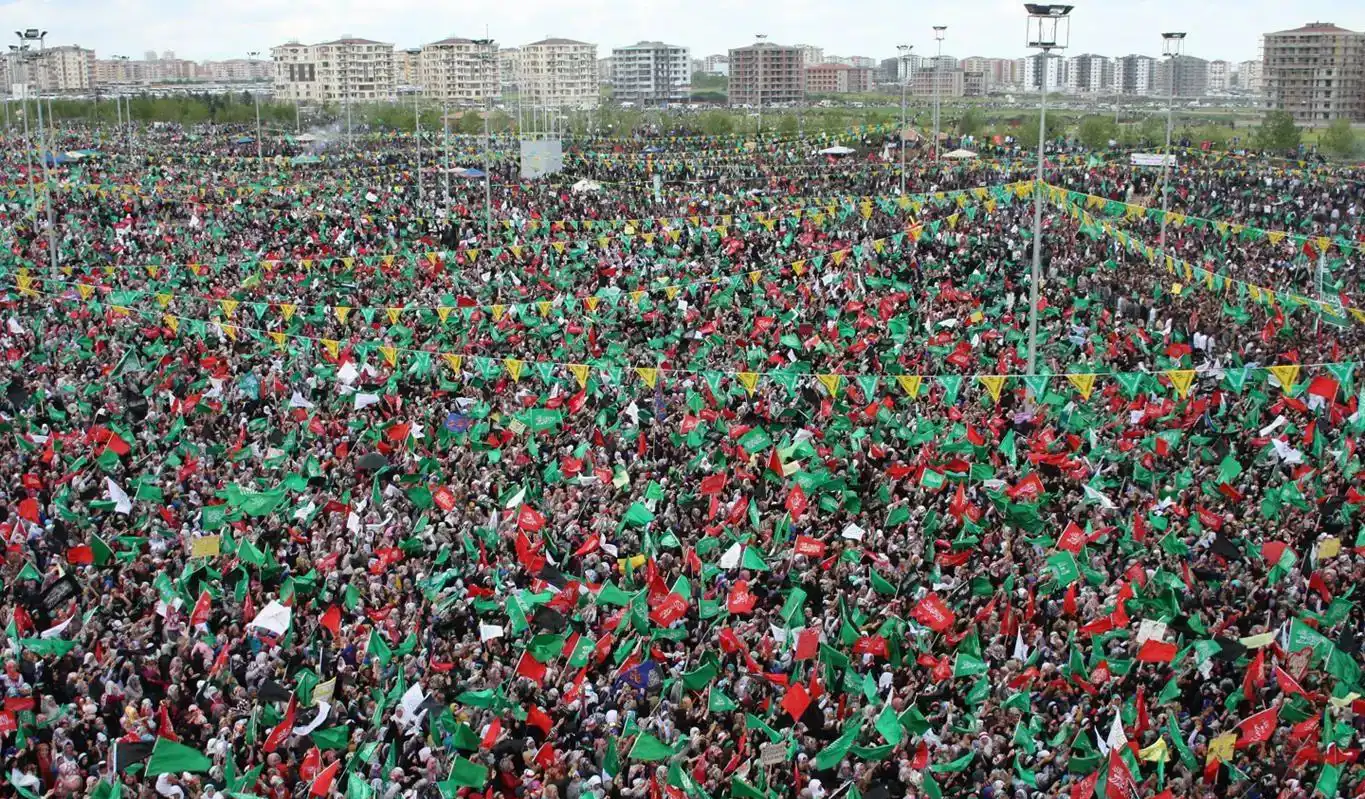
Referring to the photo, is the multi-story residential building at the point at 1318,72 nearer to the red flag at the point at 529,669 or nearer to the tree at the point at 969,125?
the tree at the point at 969,125

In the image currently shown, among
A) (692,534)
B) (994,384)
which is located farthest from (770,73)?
(692,534)

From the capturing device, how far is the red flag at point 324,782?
13.0 meters

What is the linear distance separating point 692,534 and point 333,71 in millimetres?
167920

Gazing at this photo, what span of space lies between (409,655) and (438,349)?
1488cm

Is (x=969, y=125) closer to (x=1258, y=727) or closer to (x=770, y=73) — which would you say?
(x=1258, y=727)

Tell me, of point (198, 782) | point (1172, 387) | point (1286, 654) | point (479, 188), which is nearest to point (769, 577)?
point (1286, 654)

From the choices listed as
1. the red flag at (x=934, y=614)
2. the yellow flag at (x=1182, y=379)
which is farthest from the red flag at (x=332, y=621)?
the yellow flag at (x=1182, y=379)

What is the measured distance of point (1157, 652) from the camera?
15.2 meters

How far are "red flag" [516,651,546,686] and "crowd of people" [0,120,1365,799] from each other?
0.09 m

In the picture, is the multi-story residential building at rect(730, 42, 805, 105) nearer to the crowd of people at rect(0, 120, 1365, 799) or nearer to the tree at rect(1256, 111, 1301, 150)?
the tree at rect(1256, 111, 1301, 150)

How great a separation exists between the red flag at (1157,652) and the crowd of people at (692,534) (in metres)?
0.02

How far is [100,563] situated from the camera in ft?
60.6

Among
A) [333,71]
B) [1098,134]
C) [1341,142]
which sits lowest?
[1341,142]

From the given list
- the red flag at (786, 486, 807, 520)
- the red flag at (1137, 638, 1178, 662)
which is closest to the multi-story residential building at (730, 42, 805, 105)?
the red flag at (786, 486, 807, 520)
